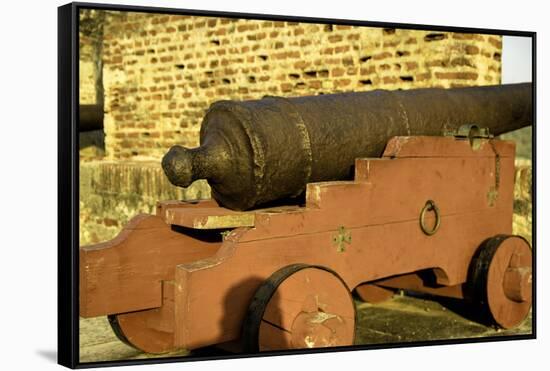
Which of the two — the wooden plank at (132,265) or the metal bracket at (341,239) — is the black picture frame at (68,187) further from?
the metal bracket at (341,239)

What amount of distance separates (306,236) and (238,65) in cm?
463

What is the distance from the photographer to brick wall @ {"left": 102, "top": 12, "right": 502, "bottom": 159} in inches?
302

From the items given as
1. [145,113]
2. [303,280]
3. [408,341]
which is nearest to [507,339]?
[408,341]

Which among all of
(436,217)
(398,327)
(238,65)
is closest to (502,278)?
(436,217)

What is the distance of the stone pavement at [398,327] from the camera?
5480mm

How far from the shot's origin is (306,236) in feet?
15.2

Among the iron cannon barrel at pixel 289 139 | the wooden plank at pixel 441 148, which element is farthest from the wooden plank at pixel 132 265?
the wooden plank at pixel 441 148

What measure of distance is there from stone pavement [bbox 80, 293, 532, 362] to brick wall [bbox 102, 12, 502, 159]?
2.05 meters

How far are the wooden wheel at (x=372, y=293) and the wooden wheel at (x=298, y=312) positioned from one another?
74.9 inches

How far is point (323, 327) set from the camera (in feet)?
14.4

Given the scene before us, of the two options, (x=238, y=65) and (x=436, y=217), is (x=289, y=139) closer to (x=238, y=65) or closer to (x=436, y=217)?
(x=436, y=217)

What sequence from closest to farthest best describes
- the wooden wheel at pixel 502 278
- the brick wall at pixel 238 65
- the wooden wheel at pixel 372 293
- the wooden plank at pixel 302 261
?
the wooden plank at pixel 302 261 < the wooden wheel at pixel 502 278 < the wooden wheel at pixel 372 293 < the brick wall at pixel 238 65

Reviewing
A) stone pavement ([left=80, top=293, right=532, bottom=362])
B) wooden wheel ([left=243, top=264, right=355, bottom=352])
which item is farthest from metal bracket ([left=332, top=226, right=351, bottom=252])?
stone pavement ([left=80, top=293, right=532, bottom=362])

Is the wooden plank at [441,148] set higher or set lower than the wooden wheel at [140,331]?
higher
